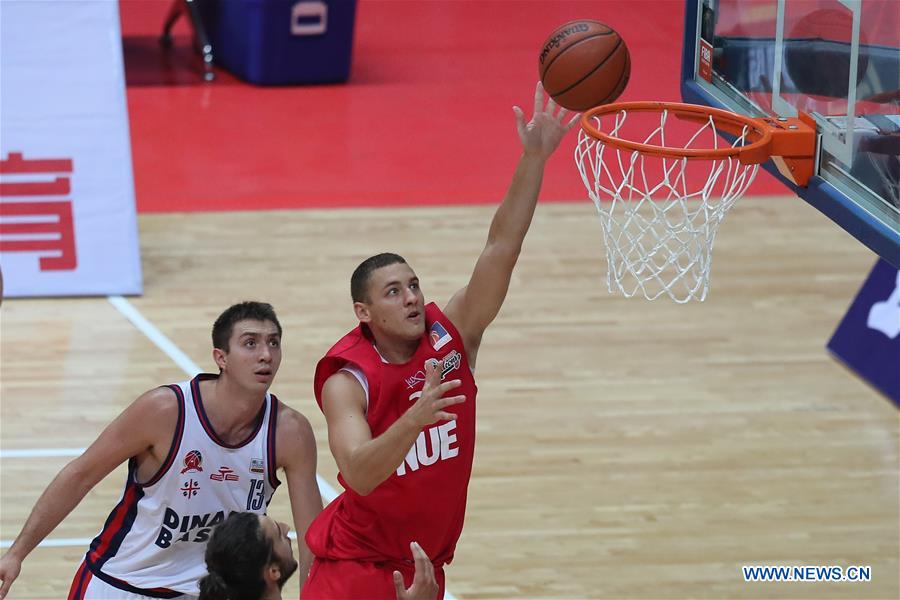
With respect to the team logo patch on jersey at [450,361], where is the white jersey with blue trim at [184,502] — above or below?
below

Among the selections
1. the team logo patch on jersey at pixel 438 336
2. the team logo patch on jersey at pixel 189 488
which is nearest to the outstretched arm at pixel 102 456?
the team logo patch on jersey at pixel 189 488

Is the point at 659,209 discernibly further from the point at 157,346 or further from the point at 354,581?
the point at 157,346

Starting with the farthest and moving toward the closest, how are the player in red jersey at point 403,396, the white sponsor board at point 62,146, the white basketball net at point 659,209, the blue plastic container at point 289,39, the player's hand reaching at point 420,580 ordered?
the blue plastic container at point 289,39 → the white sponsor board at point 62,146 → the white basketball net at point 659,209 → the player in red jersey at point 403,396 → the player's hand reaching at point 420,580

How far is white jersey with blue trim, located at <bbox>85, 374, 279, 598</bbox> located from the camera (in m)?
3.80

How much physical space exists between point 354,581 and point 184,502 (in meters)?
0.51

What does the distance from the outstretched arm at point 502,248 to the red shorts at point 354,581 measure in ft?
2.01

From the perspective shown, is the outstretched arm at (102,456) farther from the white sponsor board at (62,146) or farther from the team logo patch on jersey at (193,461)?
the white sponsor board at (62,146)

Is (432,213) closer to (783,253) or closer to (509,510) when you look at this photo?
(783,253)

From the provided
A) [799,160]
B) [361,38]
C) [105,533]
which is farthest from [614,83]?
[361,38]

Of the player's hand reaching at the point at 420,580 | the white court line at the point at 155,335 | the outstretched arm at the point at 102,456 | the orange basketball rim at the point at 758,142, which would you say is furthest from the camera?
the white court line at the point at 155,335

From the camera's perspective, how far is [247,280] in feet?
26.0

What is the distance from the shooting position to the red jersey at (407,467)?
3652mm

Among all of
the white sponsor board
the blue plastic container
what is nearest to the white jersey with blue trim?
the white sponsor board

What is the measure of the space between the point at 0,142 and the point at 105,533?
418cm
